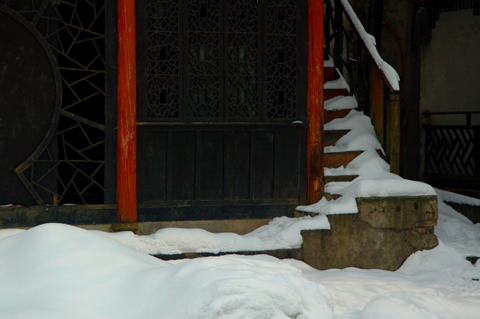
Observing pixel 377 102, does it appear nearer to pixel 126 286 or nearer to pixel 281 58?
pixel 281 58

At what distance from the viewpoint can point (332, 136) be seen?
26.7 ft

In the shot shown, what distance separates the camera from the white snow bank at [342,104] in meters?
8.28

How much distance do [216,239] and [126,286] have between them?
3.10 m

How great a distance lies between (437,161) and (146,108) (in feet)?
Result: 23.0

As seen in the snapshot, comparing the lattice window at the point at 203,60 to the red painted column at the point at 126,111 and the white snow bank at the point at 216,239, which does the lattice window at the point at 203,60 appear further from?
the white snow bank at the point at 216,239

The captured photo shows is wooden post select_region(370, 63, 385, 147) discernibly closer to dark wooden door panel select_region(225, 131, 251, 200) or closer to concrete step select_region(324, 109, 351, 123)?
concrete step select_region(324, 109, 351, 123)

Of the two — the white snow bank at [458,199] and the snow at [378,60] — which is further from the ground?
the snow at [378,60]

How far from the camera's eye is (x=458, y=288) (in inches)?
256

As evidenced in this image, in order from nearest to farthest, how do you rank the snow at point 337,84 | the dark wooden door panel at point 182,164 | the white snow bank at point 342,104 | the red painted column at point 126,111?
the red painted column at point 126,111, the dark wooden door panel at point 182,164, the white snow bank at point 342,104, the snow at point 337,84

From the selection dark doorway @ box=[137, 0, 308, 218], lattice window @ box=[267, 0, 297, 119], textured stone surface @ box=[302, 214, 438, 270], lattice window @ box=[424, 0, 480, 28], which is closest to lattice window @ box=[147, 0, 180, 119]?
dark doorway @ box=[137, 0, 308, 218]

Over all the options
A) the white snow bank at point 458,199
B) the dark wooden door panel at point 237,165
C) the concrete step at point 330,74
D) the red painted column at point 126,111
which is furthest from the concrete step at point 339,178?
the white snow bank at point 458,199

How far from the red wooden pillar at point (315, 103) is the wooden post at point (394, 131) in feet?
2.92

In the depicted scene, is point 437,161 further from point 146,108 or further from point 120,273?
point 120,273

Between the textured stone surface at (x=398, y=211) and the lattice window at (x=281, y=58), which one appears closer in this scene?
the textured stone surface at (x=398, y=211)
